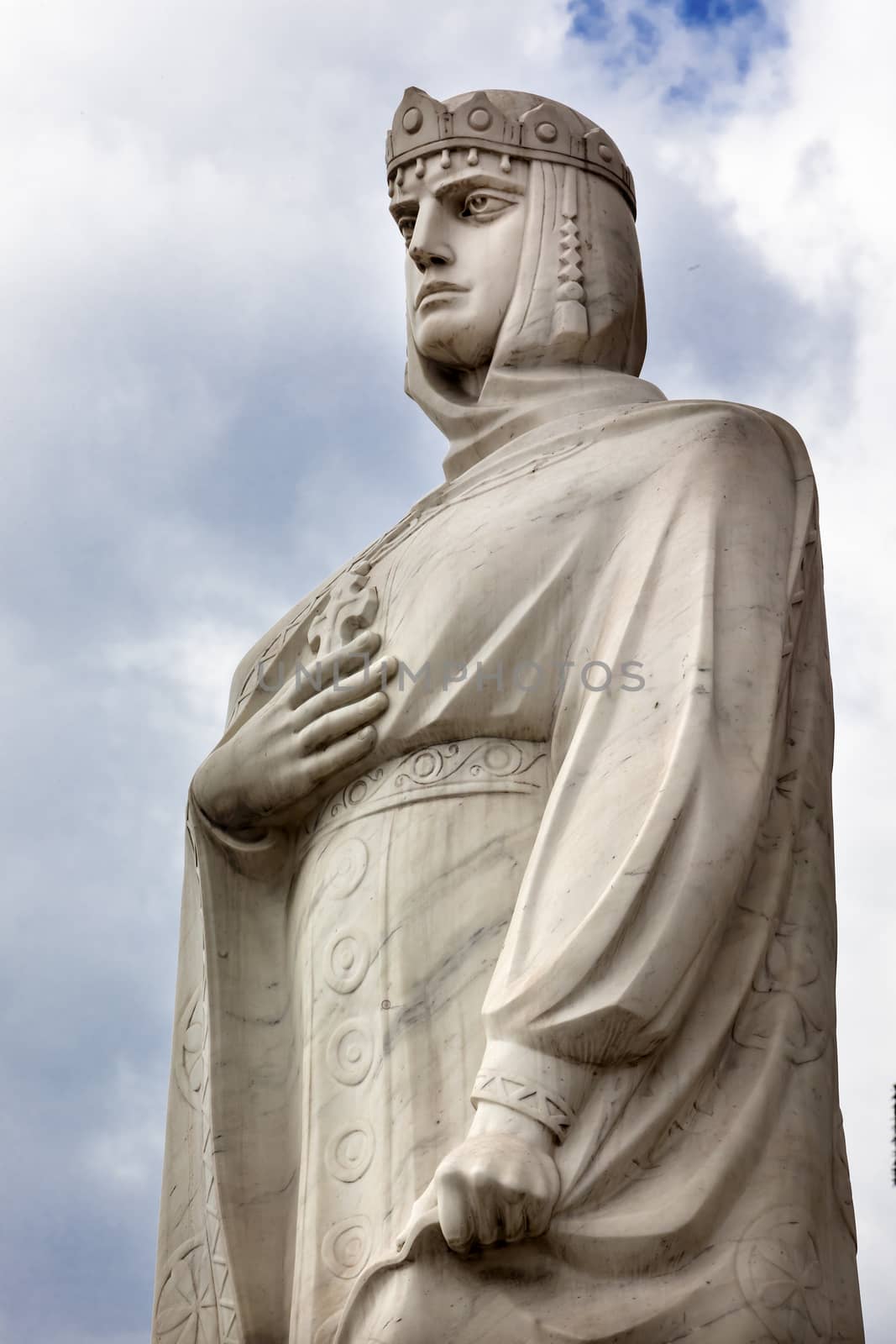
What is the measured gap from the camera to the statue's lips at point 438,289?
7.79 meters

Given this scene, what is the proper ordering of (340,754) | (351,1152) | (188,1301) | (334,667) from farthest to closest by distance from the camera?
(334,667)
(340,754)
(188,1301)
(351,1152)

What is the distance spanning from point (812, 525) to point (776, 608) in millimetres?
496

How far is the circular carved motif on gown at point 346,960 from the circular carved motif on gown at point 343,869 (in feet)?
0.40

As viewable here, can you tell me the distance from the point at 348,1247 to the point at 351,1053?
0.53m

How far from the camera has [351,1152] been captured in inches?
257

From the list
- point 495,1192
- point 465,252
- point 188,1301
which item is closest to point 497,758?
point 495,1192

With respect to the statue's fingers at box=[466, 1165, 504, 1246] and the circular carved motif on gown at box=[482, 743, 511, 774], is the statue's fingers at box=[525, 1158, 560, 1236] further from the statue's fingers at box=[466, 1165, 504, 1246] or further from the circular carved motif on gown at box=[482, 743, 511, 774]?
the circular carved motif on gown at box=[482, 743, 511, 774]

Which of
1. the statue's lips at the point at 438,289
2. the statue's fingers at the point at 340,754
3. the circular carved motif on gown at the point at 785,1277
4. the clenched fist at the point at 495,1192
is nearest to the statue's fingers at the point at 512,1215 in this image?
the clenched fist at the point at 495,1192

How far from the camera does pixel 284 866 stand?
730 centimetres

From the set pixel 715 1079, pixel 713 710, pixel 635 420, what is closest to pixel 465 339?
pixel 635 420

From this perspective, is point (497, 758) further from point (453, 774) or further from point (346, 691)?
point (346, 691)

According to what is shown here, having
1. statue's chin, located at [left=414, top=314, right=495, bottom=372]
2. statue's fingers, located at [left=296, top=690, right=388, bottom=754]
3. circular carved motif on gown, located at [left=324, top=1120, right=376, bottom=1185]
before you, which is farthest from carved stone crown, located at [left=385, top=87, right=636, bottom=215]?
circular carved motif on gown, located at [left=324, top=1120, right=376, bottom=1185]

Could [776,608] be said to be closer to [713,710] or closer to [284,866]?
[713,710]

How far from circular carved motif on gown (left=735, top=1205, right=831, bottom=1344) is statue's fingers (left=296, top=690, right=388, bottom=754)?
1815 mm
